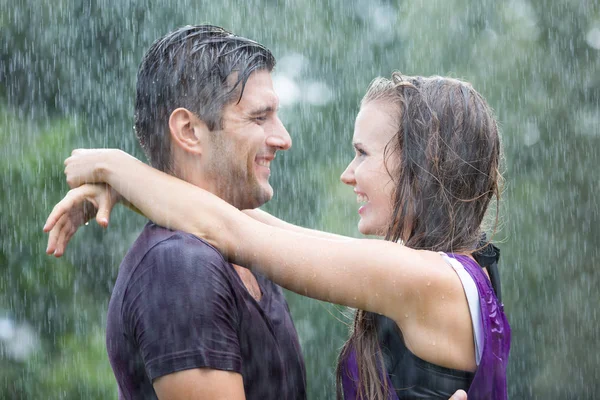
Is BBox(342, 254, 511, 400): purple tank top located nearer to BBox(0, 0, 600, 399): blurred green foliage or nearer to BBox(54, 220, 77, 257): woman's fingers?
BBox(54, 220, 77, 257): woman's fingers

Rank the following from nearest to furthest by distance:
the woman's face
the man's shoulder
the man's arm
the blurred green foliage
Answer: the man's arm → the man's shoulder → the woman's face → the blurred green foliage

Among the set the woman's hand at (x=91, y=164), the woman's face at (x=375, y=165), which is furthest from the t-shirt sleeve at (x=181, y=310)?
the woman's face at (x=375, y=165)

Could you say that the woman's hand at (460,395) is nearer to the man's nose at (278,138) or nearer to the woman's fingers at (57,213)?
the man's nose at (278,138)

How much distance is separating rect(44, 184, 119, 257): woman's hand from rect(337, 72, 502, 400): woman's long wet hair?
93 centimetres

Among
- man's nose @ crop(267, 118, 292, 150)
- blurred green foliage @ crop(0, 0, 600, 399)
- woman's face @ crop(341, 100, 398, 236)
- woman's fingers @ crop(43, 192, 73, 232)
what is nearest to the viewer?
woman's fingers @ crop(43, 192, 73, 232)

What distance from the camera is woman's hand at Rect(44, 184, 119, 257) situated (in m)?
2.41

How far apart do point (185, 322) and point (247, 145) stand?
81cm

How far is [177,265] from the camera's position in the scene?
2.27 m

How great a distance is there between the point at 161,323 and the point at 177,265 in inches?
6.8

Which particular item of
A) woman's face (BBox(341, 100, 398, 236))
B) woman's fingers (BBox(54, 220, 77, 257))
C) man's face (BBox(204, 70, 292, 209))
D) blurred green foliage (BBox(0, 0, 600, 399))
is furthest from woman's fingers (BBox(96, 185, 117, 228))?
blurred green foliage (BBox(0, 0, 600, 399))

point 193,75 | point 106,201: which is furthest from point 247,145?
point 106,201

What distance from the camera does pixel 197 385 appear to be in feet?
7.11

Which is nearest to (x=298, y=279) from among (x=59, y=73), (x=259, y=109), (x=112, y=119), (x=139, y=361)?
(x=139, y=361)

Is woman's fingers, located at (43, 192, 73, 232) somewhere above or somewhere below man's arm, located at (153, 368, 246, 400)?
above
